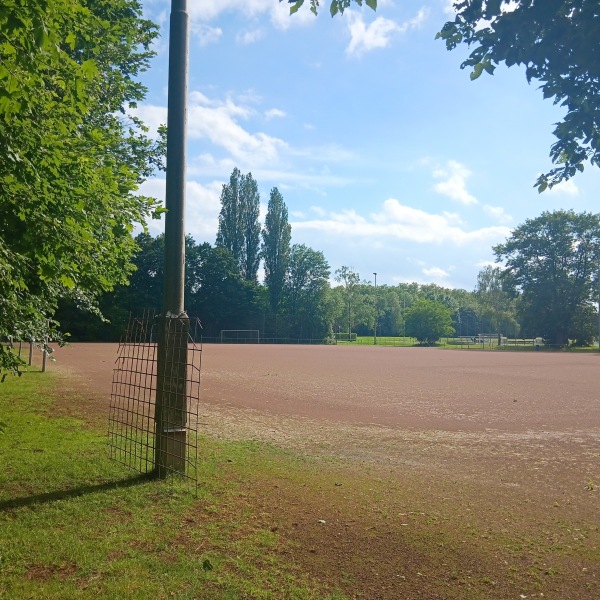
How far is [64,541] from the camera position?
4359 mm

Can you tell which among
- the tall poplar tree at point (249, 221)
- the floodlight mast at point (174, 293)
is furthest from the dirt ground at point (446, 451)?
the tall poplar tree at point (249, 221)

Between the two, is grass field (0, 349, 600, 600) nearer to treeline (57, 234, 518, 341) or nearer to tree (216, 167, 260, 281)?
treeline (57, 234, 518, 341)

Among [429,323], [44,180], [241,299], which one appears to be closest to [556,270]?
[429,323]

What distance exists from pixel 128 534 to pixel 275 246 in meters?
75.7

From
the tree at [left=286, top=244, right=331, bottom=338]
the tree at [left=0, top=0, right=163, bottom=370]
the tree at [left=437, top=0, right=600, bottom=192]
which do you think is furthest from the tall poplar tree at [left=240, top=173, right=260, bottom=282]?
the tree at [left=437, top=0, right=600, bottom=192]

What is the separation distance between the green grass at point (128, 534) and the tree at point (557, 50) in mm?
3130

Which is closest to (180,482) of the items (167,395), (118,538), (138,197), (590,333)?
(167,395)

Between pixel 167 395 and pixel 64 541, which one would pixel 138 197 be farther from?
pixel 64 541

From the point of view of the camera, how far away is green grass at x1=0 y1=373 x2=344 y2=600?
12.2ft

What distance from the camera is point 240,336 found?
73625mm

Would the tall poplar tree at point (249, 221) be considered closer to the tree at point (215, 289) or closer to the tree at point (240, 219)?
the tree at point (240, 219)

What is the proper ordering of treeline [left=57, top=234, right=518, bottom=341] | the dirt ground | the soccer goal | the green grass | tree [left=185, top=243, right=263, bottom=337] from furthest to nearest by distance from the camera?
tree [left=185, top=243, right=263, bottom=337] → the soccer goal → treeline [left=57, top=234, right=518, bottom=341] → the dirt ground → the green grass

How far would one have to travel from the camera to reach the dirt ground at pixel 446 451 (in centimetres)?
425

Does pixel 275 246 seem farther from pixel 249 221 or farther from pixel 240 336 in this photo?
pixel 240 336
